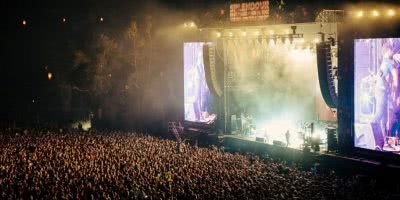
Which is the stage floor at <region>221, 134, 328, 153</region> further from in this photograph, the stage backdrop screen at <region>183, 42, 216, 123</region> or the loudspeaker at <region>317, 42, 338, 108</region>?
the stage backdrop screen at <region>183, 42, 216, 123</region>

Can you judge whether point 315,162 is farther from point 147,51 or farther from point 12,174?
point 147,51

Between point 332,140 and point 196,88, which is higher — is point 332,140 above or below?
below

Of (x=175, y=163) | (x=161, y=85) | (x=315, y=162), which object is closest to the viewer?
(x=175, y=163)

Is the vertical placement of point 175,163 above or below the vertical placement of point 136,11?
below

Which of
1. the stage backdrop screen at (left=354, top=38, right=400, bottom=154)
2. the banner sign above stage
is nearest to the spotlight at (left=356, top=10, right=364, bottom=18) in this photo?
the stage backdrop screen at (left=354, top=38, right=400, bottom=154)

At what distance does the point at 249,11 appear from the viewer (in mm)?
22531

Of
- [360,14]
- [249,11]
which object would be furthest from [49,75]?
[360,14]

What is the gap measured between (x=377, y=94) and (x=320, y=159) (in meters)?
3.14

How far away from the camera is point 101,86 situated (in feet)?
109

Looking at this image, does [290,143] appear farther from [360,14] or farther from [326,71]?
[360,14]

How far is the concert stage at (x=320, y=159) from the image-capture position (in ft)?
55.1

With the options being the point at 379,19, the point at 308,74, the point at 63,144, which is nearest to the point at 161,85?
the point at 308,74

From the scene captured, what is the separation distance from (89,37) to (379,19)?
68.4ft

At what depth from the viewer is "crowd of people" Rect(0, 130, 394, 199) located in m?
12.9
